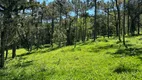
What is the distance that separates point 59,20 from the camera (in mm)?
90500

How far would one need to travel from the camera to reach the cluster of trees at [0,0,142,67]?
3041 cm

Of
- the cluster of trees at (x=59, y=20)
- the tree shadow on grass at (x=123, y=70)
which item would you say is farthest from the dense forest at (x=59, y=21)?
the tree shadow on grass at (x=123, y=70)

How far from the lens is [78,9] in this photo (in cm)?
7481

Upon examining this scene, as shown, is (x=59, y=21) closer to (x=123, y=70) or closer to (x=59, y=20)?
(x=59, y=20)

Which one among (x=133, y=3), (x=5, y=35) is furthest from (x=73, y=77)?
(x=133, y=3)

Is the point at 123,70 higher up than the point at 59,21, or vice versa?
the point at 59,21

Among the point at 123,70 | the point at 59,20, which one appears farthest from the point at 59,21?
the point at 123,70

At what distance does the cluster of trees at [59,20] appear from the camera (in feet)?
99.8

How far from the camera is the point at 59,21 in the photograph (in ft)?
296

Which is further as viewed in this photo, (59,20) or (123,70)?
(59,20)

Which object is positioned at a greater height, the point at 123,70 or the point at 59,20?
the point at 59,20

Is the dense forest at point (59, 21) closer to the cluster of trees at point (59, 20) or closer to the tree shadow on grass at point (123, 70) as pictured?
the cluster of trees at point (59, 20)

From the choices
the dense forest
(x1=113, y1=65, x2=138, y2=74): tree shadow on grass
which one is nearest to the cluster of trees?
the dense forest

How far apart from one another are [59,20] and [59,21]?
0.50m
